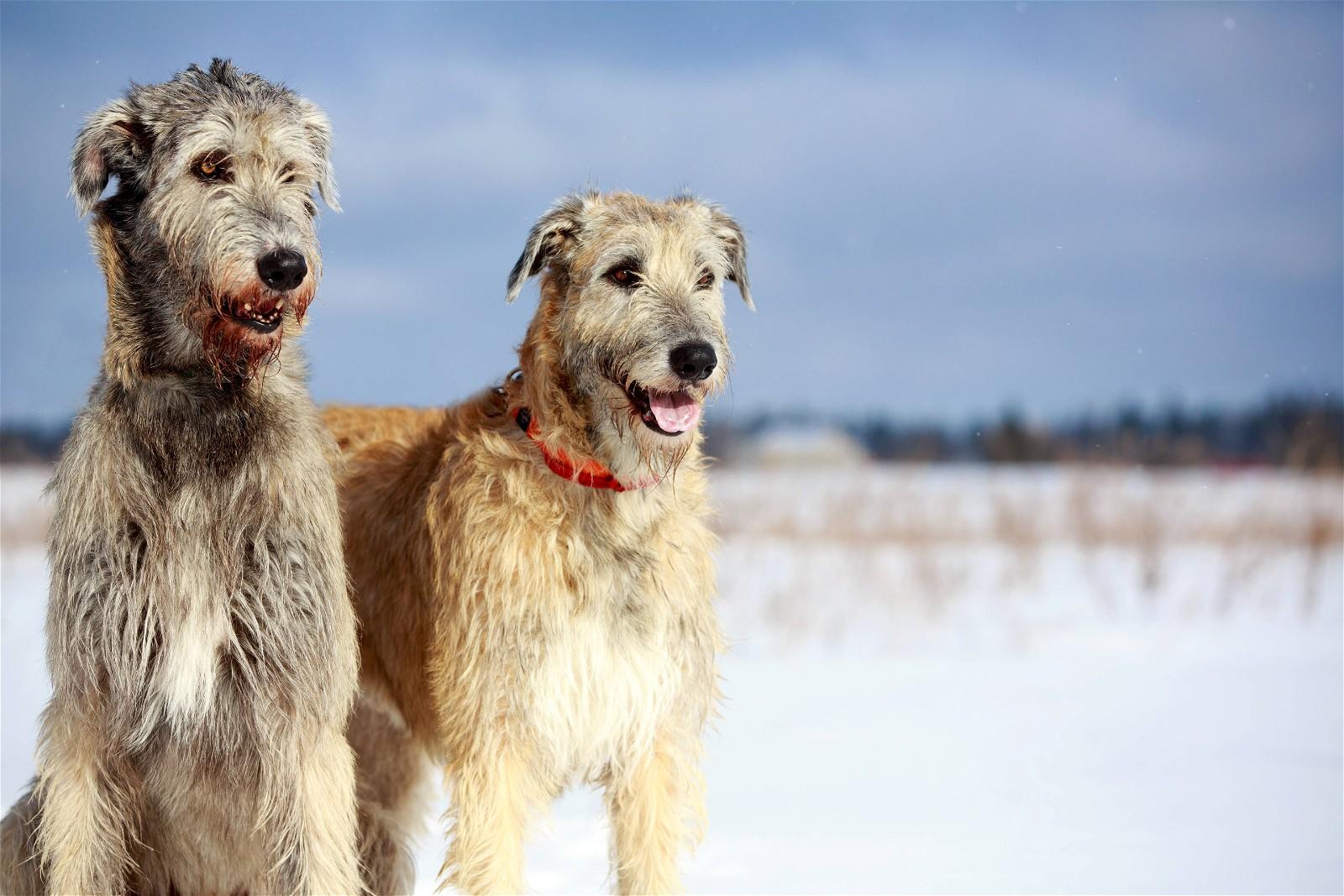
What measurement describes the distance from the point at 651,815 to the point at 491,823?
0.56 metres

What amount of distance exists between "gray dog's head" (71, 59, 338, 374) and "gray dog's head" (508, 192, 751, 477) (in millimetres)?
906

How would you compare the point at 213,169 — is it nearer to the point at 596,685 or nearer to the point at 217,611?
the point at 217,611

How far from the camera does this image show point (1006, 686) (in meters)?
9.28

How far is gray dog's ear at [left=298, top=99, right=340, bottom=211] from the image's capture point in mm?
3980

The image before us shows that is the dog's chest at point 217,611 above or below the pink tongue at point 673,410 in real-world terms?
below

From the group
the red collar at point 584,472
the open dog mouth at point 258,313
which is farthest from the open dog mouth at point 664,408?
the open dog mouth at point 258,313

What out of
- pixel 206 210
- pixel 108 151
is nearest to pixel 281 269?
pixel 206 210

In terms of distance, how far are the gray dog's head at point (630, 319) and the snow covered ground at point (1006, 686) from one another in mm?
998

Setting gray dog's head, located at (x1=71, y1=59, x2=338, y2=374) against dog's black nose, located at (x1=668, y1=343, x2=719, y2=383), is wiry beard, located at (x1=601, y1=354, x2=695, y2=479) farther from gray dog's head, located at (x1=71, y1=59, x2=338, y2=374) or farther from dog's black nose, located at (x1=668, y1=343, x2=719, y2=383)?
gray dog's head, located at (x1=71, y1=59, x2=338, y2=374)

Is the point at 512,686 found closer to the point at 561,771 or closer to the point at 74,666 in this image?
the point at 561,771

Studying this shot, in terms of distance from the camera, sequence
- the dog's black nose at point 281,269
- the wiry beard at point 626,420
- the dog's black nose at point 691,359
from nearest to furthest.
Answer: the dog's black nose at point 281,269
the dog's black nose at point 691,359
the wiry beard at point 626,420

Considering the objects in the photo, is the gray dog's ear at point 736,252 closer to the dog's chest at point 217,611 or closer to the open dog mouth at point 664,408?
the open dog mouth at point 664,408

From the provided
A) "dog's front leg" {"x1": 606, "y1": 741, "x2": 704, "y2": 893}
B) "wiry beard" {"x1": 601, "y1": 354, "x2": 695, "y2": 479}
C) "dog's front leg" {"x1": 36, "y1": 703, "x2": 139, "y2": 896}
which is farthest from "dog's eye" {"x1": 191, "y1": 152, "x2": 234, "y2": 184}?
"dog's front leg" {"x1": 606, "y1": 741, "x2": 704, "y2": 893}

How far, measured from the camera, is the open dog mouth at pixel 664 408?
4055 millimetres
